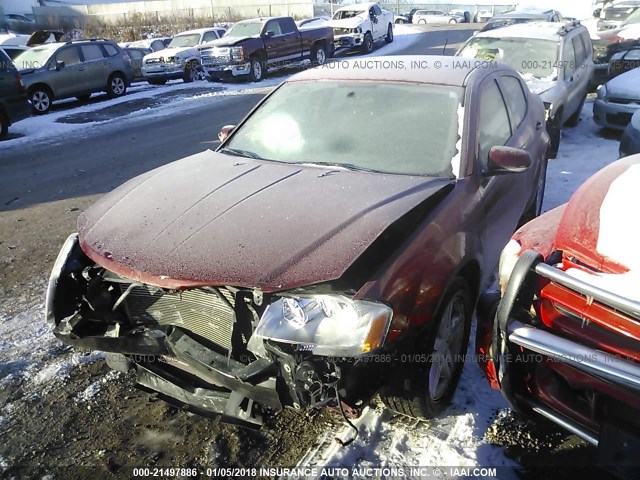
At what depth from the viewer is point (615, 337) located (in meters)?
2.12

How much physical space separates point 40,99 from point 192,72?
6.04 meters

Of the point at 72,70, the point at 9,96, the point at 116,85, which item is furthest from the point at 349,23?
the point at 9,96

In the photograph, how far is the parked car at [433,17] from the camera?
4213 cm

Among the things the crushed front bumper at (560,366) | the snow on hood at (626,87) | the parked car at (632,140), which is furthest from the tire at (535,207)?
the snow on hood at (626,87)

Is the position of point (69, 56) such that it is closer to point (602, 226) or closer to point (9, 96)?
point (9, 96)

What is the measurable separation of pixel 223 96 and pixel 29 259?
1064cm

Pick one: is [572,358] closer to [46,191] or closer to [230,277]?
[230,277]

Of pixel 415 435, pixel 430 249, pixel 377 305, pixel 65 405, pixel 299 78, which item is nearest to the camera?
pixel 377 305

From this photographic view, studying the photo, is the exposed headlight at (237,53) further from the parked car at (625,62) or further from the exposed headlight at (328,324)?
the exposed headlight at (328,324)

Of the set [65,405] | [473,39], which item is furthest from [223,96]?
[65,405]

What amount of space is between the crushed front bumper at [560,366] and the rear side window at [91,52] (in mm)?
15236

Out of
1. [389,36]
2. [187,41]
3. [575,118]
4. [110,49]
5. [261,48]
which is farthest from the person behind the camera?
[389,36]

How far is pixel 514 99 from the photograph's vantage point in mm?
4316

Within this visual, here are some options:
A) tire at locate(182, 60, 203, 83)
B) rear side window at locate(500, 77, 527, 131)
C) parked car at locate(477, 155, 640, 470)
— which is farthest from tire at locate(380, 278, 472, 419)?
tire at locate(182, 60, 203, 83)
